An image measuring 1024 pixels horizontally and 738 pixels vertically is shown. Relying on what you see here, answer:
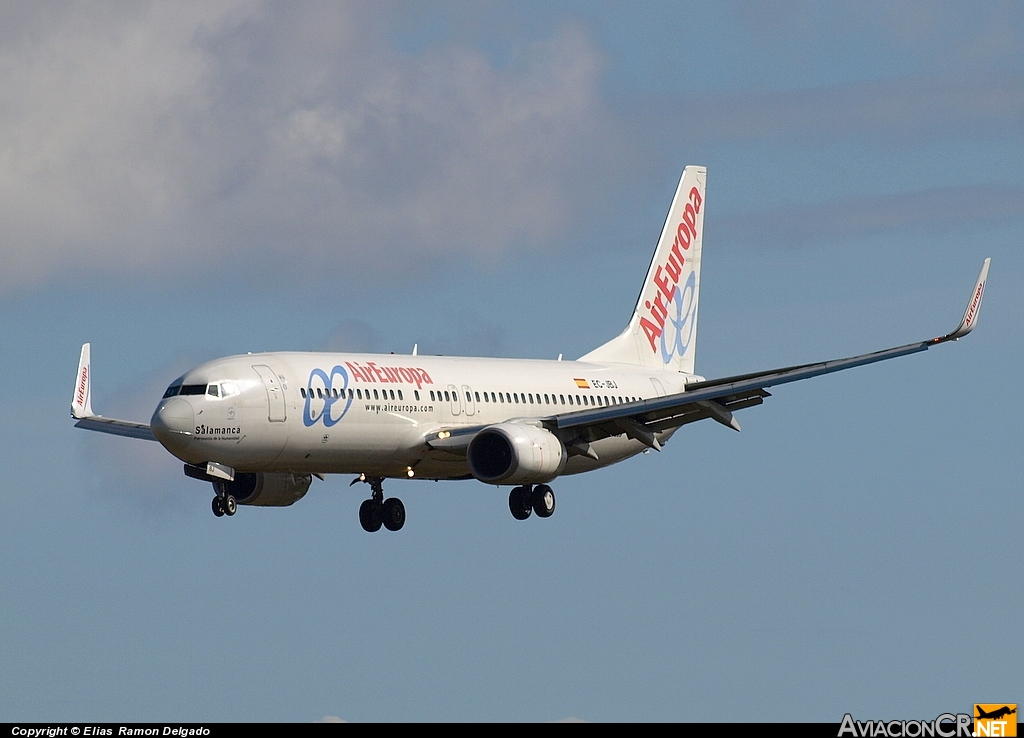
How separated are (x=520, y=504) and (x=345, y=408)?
943 cm

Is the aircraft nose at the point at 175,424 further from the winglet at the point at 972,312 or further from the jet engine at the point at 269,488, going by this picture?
the winglet at the point at 972,312

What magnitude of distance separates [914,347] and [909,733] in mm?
28331

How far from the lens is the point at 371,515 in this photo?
8006 cm

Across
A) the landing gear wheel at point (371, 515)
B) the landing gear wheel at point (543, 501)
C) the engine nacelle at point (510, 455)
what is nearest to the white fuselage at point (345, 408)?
the engine nacelle at point (510, 455)

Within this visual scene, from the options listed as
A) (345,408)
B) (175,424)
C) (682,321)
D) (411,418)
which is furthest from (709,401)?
(175,424)

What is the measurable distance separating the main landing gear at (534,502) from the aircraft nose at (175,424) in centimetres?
1411

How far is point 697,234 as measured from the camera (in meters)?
92.9

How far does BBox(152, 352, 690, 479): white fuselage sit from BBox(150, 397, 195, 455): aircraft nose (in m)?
0.03

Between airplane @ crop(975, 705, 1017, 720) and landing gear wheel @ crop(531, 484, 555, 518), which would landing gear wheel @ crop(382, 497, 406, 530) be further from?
airplane @ crop(975, 705, 1017, 720)

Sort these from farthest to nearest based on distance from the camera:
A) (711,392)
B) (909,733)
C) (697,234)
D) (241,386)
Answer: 1. (697,234)
2. (711,392)
3. (241,386)
4. (909,733)

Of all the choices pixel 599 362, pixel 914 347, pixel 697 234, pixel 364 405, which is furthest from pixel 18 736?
pixel 697 234

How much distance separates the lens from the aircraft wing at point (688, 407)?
72.8 metres

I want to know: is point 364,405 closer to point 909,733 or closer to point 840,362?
point 840,362

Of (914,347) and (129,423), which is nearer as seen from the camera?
(914,347)
